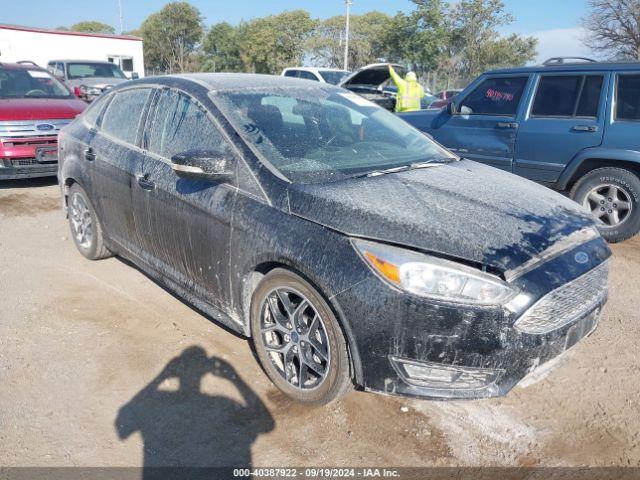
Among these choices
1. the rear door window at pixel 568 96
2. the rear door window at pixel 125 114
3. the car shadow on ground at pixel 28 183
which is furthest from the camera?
the car shadow on ground at pixel 28 183

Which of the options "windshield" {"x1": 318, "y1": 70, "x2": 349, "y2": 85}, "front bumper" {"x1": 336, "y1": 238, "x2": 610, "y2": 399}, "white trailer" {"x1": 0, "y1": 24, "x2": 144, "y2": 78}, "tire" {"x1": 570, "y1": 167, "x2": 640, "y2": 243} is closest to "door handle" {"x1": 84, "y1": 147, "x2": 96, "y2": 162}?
"front bumper" {"x1": 336, "y1": 238, "x2": 610, "y2": 399}

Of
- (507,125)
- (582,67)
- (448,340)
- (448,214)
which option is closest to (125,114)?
(448,214)

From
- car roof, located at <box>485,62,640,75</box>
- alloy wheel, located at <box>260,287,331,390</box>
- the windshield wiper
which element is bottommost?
alloy wheel, located at <box>260,287,331,390</box>

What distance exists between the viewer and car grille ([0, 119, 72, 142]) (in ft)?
23.0

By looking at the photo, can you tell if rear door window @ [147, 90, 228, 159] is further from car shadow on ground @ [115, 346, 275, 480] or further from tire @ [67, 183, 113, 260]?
car shadow on ground @ [115, 346, 275, 480]

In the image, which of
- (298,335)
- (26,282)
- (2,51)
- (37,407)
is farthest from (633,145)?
(2,51)

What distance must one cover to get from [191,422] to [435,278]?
148cm

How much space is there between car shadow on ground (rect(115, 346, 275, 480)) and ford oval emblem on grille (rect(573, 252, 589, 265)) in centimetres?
175

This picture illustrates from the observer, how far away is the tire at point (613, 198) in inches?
203

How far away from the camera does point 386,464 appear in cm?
244

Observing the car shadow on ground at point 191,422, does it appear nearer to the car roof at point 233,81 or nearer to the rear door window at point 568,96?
the car roof at point 233,81

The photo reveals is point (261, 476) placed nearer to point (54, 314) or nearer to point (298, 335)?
point (298, 335)

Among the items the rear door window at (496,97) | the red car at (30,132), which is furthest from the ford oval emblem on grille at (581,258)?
the red car at (30,132)

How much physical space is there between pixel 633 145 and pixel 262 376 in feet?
14.2
